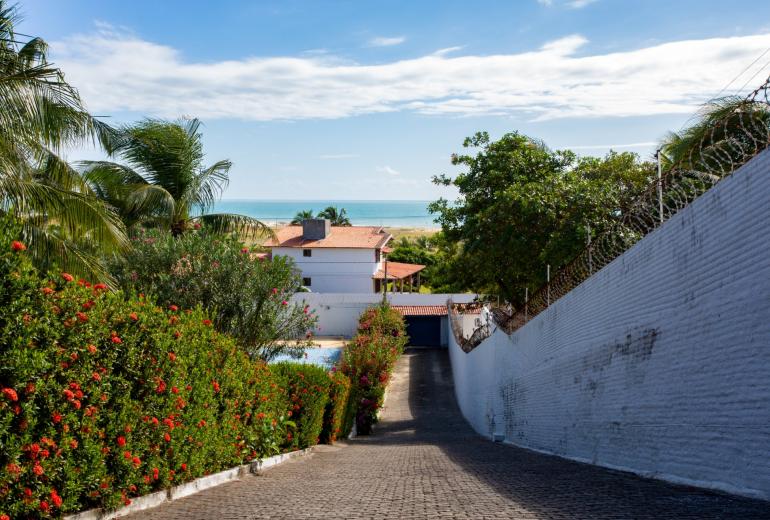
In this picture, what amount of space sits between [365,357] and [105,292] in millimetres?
19261

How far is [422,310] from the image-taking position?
2053 inches

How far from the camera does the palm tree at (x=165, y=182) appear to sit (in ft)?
71.2

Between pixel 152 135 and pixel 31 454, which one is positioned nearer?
pixel 31 454

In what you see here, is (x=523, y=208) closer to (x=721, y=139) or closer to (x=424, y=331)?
(x=721, y=139)

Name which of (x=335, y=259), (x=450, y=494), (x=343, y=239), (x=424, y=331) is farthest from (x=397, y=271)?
(x=450, y=494)

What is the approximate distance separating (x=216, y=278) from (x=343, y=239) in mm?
47186

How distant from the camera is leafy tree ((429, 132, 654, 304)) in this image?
2261 cm

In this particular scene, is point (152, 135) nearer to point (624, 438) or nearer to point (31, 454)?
point (624, 438)

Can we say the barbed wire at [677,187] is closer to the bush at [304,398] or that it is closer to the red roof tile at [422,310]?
the bush at [304,398]

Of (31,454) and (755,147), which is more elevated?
(755,147)

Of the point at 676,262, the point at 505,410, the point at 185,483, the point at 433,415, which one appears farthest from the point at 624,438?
the point at 433,415

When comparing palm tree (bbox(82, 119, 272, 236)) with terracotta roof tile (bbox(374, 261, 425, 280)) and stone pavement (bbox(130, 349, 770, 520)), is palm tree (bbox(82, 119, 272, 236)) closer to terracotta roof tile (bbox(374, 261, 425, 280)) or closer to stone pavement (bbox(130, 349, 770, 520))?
stone pavement (bbox(130, 349, 770, 520))

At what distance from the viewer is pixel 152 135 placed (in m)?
22.2

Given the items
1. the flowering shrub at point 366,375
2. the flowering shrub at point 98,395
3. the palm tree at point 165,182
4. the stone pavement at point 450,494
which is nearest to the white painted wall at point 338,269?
the flowering shrub at point 366,375
